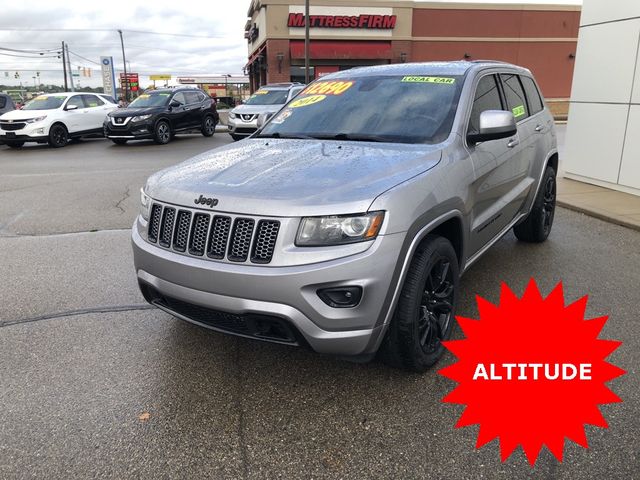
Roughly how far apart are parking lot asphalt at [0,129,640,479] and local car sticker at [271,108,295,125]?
180cm

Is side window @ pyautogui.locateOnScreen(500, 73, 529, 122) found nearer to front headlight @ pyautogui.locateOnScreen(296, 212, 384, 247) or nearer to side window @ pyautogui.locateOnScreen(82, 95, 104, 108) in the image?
front headlight @ pyautogui.locateOnScreen(296, 212, 384, 247)

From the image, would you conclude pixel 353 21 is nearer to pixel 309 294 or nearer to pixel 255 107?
pixel 255 107

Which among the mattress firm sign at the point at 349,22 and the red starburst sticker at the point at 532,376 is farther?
the mattress firm sign at the point at 349,22

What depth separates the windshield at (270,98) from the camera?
1702cm

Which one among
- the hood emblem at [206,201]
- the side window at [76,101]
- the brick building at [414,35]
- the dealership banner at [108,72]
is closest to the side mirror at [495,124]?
the hood emblem at [206,201]

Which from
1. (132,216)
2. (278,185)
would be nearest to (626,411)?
(278,185)

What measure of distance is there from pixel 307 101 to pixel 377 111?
2.60 ft

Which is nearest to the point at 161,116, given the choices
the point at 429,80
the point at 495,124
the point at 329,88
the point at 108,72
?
the point at 329,88

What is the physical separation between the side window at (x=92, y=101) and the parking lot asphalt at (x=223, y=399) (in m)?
14.2

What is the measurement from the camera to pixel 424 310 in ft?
10.2

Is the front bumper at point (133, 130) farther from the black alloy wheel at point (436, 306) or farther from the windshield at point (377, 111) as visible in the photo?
the black alloy wheel at point (436, 306)

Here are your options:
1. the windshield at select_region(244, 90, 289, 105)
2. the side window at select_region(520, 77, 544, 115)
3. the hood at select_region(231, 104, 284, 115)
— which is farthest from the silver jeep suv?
the windshield at select_region(244, 90, 289, 105)

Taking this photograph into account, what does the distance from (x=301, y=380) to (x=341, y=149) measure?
4.75ft

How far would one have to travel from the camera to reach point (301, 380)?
125 inches
